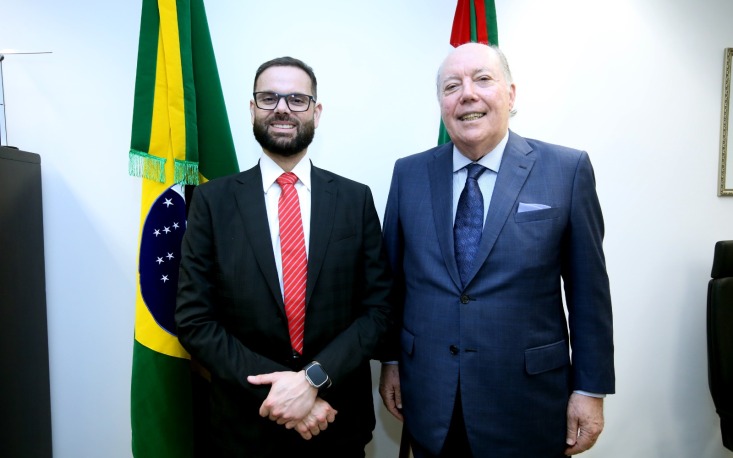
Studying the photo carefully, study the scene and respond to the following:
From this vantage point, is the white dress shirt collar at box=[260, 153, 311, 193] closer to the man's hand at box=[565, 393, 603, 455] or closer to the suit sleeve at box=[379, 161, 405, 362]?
the suit sleeve at box=[379, 161, 405, 362]

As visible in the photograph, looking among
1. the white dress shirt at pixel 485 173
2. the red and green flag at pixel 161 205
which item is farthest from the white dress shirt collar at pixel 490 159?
the red and green flag at pixel 161 205

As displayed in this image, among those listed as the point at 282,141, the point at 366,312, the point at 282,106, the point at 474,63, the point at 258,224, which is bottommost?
the point at 366,312

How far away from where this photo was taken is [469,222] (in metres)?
1.25

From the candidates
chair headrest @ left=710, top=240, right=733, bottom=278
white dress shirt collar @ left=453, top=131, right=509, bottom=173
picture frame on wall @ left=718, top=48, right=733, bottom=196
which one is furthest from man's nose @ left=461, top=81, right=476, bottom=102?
picture frame on wall @ left=718, top=48, right=733, bottom=196

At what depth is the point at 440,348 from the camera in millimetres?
1224

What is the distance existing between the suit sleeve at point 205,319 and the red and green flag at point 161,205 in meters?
0.31

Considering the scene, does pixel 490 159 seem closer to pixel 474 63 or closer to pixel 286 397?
pixel 474 63

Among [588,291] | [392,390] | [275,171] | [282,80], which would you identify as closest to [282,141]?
[275,171]

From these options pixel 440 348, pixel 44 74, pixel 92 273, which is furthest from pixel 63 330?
pixel 440 348

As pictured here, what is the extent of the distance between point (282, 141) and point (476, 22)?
106 cm

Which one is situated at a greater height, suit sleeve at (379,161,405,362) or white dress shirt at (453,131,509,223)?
white dress shirt at (453,131,509,223)

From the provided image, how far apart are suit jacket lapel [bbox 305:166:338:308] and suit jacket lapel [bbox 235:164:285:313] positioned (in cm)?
10

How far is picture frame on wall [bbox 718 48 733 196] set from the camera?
7.13ft

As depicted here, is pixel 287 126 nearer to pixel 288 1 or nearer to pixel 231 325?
pixel 231 325
